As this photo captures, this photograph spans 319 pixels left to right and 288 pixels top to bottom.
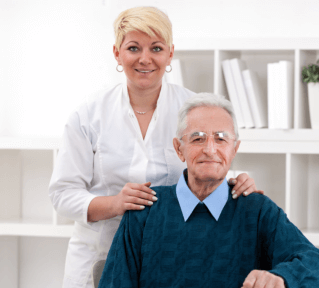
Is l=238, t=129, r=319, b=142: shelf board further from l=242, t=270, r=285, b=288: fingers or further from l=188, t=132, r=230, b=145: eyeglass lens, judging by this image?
l=242, t=270, r=285, b=288: fingers

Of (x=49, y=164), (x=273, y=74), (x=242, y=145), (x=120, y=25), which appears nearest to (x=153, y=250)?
(x=120, y=25)

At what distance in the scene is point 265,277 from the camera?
1.12 metres

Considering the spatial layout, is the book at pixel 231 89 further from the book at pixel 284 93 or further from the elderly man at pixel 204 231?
the elderly man at pixel 204 231

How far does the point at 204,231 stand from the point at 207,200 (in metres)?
0.09

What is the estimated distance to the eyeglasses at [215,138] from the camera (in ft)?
4.32

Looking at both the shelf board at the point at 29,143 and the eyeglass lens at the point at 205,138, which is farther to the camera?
the shelf board at the point at 29,143

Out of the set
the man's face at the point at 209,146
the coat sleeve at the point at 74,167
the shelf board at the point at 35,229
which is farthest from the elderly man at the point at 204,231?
the shelf board at the point at 35,229

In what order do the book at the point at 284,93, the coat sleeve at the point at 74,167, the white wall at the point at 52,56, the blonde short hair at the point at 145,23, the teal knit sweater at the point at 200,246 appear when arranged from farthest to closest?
1. the white wall at the point at 52,56
2. the book at the point at 284,93
3. the coat sleeve at the point at 74,167
4. the blonde short hair at the point at 145,23
5. the teal knit sweater at the point at 200,246


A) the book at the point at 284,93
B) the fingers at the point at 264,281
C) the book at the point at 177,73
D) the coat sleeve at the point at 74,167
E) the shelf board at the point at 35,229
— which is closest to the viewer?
the fingers at the point at 264,281

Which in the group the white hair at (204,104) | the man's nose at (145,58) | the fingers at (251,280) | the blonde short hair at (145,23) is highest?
the blonde short hair at (145,23)

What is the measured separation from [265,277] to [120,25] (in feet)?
2.96

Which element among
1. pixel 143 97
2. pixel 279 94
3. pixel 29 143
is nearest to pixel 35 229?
pixel 29 143

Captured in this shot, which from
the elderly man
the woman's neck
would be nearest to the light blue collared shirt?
the elderly man

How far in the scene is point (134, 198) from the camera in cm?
136
